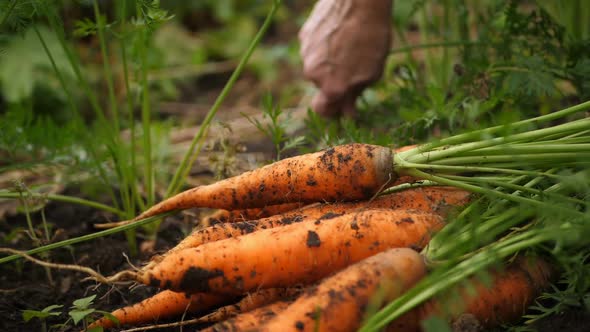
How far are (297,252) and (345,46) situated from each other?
936 mm

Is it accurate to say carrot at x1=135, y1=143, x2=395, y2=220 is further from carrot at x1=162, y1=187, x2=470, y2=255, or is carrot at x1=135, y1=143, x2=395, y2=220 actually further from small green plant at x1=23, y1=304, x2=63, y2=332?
small green plant at x1=23, y1=304, x2=63, y2=332

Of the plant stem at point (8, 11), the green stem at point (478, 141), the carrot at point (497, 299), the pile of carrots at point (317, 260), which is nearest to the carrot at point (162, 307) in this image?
the pile of carrots at point (317, 260)

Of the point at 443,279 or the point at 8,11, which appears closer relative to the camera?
Answer: the point at 443,279

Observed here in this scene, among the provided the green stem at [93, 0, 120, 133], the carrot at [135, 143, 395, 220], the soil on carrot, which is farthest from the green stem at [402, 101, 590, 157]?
the green stem at [93, 0, 120, 133]

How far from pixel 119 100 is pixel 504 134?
277 centimetres

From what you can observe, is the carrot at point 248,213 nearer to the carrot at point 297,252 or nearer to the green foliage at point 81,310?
the carrot at point 297,252

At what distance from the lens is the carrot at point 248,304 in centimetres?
117

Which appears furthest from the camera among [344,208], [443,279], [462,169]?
[344,208]

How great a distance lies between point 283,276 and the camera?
116 cm

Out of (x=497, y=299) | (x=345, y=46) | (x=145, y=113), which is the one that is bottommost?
(x=497, y=299)

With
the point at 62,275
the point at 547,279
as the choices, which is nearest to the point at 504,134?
the point at 547,279

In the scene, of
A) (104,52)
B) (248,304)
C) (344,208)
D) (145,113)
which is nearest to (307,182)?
(344,208)

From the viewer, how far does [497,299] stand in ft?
3.52

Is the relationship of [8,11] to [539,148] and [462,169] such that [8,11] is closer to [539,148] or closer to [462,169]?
[462,169]
